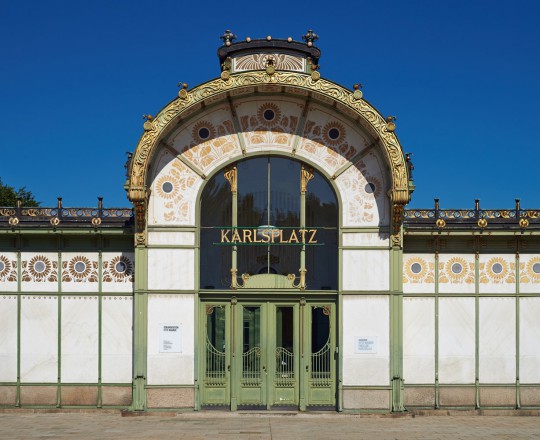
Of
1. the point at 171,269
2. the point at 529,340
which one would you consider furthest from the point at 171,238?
the point at 529,340

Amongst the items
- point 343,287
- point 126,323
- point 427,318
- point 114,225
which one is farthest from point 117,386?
point 427,318

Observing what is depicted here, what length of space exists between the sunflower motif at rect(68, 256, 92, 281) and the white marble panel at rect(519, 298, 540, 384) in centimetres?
1143

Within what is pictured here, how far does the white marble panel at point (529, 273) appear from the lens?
1912 centimetres

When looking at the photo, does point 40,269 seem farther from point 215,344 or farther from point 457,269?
point 457,269

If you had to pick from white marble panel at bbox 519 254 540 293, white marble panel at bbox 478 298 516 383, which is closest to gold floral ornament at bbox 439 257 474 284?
white marble panel at bbox 478 298 516 383

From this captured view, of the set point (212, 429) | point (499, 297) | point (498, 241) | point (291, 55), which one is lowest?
point (212, 429)

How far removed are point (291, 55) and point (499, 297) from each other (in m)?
8.35

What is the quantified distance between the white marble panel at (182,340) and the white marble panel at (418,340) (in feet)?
18.3

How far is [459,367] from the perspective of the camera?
19.0 m

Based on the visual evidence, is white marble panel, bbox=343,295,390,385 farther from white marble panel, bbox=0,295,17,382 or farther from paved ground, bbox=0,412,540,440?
white marble panel, bbox=0,295,17,382

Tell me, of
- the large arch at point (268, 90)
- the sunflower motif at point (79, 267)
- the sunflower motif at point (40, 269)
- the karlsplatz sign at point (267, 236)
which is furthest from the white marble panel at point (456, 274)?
the sunflower motif at point (40, 269)

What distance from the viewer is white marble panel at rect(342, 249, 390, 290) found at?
60.8 feet

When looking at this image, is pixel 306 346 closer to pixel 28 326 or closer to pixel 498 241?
pixel 498 241

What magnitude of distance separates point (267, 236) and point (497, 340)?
6648mm
